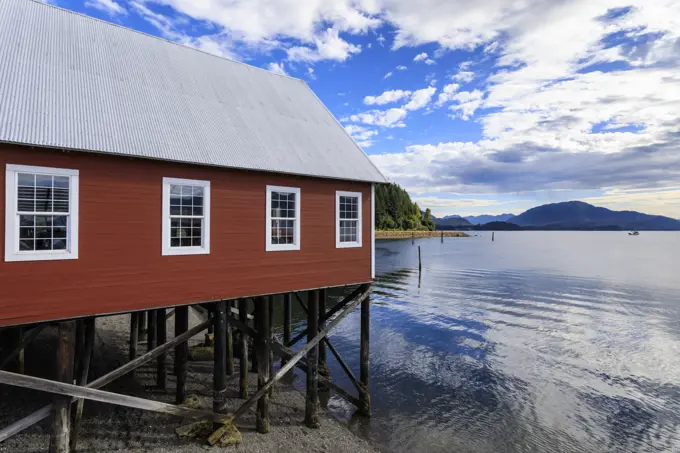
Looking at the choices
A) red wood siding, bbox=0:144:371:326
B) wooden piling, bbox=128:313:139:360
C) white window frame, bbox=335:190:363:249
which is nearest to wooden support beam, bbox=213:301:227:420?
red wood siding, bbox=0:144:371:326

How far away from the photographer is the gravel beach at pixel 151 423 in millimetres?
11352

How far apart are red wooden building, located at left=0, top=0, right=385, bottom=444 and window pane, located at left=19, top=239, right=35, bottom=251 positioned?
0.02 metres

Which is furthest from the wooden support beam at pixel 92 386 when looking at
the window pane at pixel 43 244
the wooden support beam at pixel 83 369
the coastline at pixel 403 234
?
the coastline at pixel 403 234

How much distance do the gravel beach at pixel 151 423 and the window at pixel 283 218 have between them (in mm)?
5790

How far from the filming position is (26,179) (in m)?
8.74

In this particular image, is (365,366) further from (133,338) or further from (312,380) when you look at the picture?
(133,338)

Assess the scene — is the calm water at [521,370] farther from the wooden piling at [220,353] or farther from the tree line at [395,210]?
→ the tree line at [395,210]

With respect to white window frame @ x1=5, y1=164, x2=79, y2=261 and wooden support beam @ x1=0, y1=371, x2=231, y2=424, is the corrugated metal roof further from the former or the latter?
wooden support beam @ x1=0, y1=371, x2=231, y2=424

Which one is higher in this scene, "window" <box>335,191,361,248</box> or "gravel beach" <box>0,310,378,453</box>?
"window" <box>335,191,361,248</box>

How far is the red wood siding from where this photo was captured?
891cm

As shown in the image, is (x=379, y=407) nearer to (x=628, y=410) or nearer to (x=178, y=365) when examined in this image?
(x=178, y=365)

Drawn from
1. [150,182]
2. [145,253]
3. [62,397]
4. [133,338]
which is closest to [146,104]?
[150,182]

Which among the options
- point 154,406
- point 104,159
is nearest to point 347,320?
point 154,406

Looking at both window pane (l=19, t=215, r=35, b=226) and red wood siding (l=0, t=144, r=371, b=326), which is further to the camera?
red wood siding (l=0, t=144, r=371, b=326)
